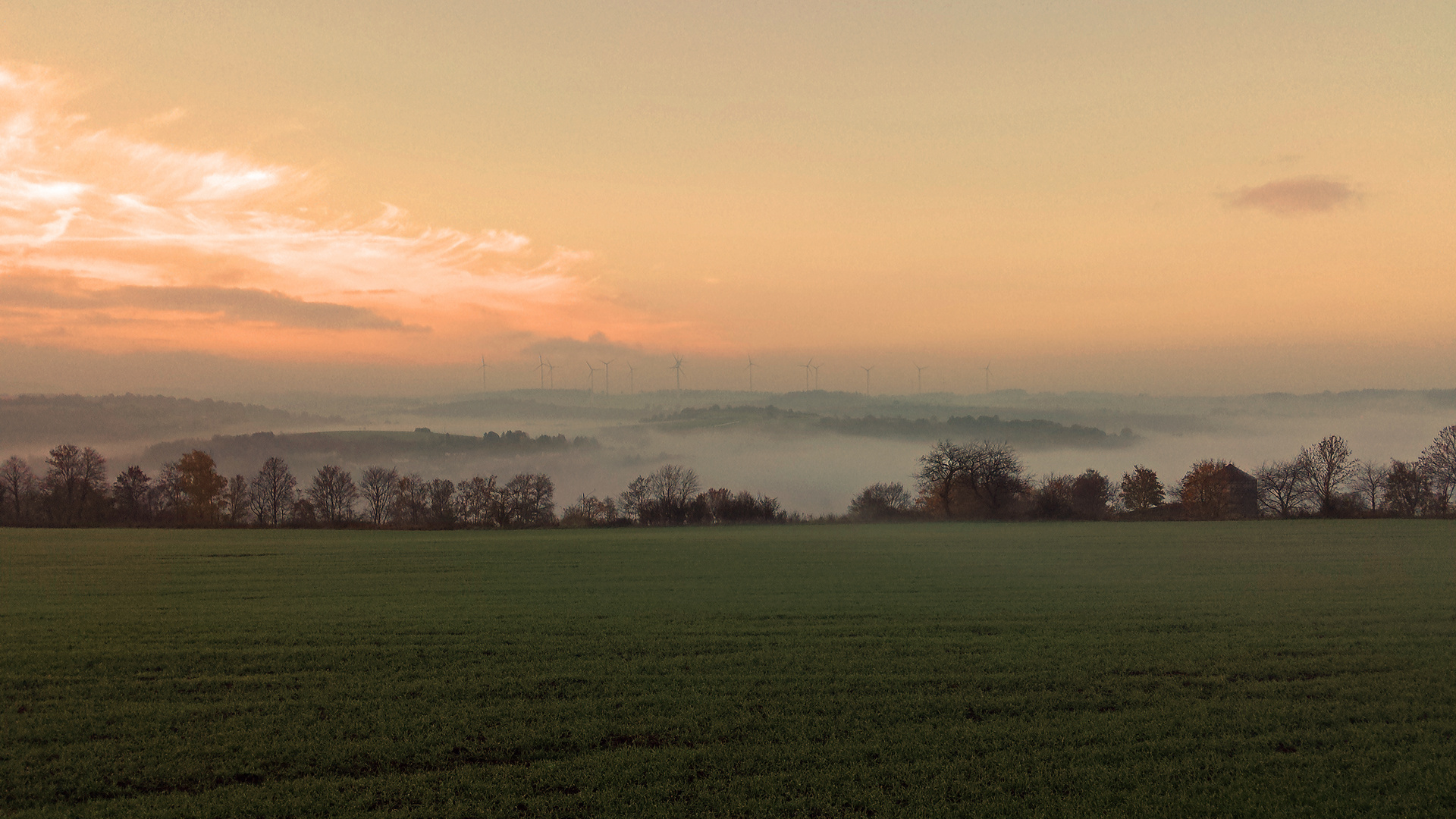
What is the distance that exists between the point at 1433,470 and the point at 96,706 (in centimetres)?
9696

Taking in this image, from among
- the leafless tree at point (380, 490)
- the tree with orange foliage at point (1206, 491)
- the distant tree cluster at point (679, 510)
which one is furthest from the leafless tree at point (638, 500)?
the tree with orange foliage at point (1206, 491)

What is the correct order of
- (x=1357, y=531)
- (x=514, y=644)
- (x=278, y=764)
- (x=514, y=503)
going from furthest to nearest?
(x=514, y=503)
(x=1357, y=531)
(x=514, y=644)
(x=278, y=764)

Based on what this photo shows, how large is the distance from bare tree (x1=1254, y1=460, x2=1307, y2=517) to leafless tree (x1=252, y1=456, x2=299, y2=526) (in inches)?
3939

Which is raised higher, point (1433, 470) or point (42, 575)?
point (1433, 470)

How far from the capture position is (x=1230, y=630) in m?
17.9

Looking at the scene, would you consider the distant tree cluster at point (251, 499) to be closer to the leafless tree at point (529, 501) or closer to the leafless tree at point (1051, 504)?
the leafless tree at point (529, 501)

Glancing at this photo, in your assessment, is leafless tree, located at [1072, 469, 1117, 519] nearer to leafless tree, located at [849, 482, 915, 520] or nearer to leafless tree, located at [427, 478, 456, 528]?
leafless tree, located at [849, 482, 915, 520]

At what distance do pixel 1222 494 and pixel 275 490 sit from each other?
10762 cm

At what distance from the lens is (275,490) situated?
9238 centimetres

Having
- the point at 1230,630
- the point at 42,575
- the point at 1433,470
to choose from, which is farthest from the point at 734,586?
the point at 1433,470

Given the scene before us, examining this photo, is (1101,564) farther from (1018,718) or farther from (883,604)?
(1018,718)

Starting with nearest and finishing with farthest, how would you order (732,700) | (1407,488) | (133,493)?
(732,700) → (1407,488) → (133,493)

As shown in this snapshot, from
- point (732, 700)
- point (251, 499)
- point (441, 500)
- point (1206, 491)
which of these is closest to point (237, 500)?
point (251, 499)

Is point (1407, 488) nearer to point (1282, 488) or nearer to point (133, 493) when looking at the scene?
point (1282, 488)
